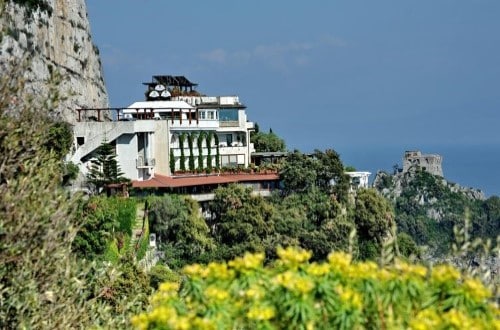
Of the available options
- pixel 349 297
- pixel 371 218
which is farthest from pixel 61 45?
pixel 349 297

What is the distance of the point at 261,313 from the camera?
22.0ft

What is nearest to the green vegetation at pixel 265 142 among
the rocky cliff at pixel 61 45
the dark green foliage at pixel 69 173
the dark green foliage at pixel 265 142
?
the dark green foliage at pixel 265 142

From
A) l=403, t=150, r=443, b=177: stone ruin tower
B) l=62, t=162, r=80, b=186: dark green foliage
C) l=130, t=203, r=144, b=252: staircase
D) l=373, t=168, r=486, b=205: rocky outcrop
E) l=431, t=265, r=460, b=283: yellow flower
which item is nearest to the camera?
l=431, t=265, r=460, b=283: yellow flower

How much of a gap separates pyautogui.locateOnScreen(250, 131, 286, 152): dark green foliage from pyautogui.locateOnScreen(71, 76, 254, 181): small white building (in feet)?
17.7

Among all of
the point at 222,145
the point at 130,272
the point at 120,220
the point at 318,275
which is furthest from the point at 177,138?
the point at 318,275

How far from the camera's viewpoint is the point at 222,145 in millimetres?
71250

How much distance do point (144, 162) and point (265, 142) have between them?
25.8 m

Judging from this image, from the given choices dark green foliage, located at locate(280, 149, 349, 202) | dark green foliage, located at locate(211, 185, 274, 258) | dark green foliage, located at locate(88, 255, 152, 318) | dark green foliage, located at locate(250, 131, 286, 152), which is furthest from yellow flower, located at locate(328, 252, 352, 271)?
dark green foliage, located at locate(250, 131, 286, 152)

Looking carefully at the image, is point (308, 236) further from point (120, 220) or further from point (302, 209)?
point (120, 220)

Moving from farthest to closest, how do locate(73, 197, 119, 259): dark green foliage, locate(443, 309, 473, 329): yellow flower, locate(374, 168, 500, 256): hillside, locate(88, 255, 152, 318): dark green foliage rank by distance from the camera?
locate(374, 168, 500, 256): hillside, locate(73, 197, 119, 259): dark green foliage, locate(88, 255, 152, 318): dark green foliage, locate(443, 309, 473, 329): yellow flower

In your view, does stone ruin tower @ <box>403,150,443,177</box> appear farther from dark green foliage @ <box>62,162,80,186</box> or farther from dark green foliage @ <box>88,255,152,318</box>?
dark green foliage @ <box>88,255,152,318</box>

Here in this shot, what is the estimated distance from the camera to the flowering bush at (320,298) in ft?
22.2

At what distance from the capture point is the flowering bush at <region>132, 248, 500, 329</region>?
676cm

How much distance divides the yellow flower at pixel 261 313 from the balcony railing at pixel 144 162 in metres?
52.4
